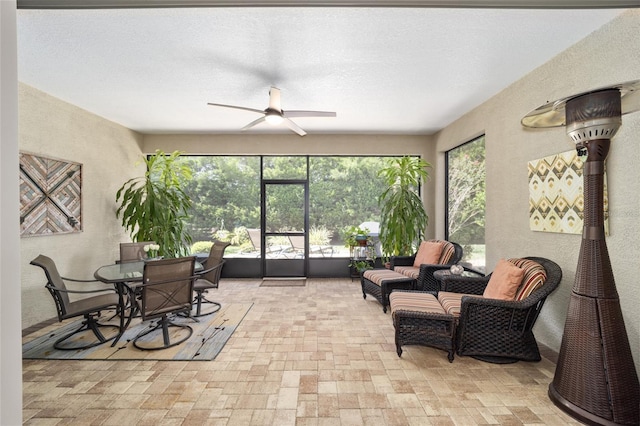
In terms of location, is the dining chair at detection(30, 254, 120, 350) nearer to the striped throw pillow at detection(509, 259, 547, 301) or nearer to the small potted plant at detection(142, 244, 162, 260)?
the small potted plant at detection(142, 244, 162, 260)

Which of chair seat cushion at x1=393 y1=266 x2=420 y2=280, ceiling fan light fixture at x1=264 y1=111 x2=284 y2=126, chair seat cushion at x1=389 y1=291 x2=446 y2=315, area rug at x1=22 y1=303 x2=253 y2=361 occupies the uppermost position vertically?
ceiling fan light fixture at x1=264 y1=111 x2=284 y2=126

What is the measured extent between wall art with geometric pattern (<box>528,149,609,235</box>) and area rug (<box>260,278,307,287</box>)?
3.85 m

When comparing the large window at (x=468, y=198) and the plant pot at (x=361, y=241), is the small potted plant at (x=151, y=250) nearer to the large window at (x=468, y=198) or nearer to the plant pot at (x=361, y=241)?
the plant pot at (x=361, y=241)

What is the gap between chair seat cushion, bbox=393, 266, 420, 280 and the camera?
4.35 meters

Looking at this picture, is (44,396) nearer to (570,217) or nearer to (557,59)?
(570,217)

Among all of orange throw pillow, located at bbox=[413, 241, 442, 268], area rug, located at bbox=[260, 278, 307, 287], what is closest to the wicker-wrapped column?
orange throw pillow, located at bbox=[413, 241, 442, 268]

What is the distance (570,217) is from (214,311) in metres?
4.16

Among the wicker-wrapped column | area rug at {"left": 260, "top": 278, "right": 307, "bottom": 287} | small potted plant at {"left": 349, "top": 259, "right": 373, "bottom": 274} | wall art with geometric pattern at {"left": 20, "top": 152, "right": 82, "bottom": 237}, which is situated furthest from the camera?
small potted plant at {"left": 349, "top": 259, "right": 373, "bottom": 274}

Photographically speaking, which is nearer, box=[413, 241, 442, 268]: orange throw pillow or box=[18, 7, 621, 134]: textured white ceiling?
box=[18, 7, 621, 134]: textured white ceiling

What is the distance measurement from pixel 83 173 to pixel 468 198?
19.3 feet

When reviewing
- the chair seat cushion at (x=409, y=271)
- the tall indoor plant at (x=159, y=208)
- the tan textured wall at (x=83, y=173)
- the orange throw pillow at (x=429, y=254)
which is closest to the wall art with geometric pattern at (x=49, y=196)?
the tan textured wall at (x=83, y=173)

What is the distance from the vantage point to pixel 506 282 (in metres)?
2.83

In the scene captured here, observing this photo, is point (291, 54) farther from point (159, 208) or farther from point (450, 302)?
point (159, 208)

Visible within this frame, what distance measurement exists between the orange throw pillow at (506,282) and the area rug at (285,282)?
3437mm
